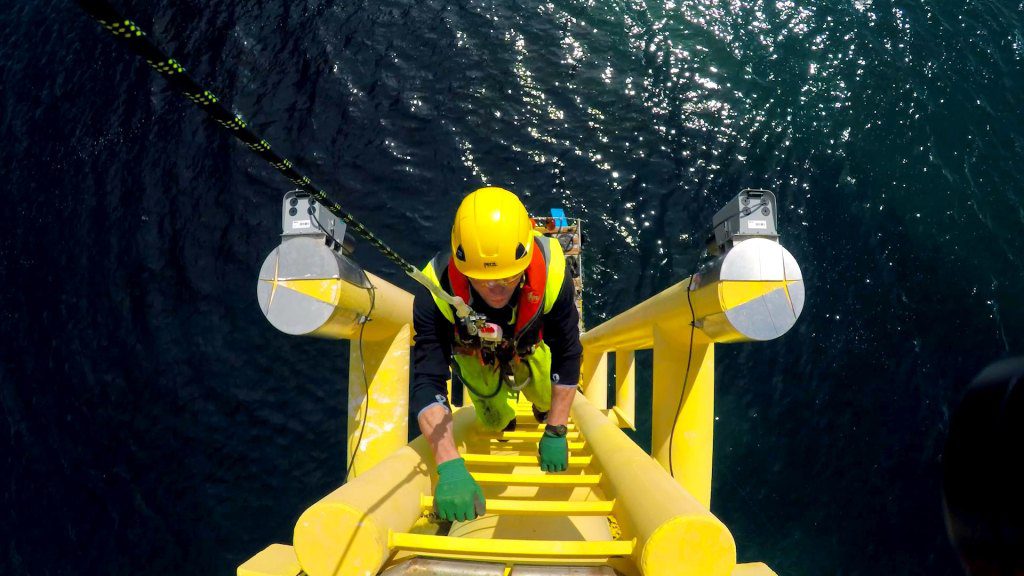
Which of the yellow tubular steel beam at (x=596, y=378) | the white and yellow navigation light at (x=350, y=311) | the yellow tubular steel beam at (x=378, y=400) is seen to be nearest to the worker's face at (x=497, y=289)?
the white and yellow navigation light at (x=350, y=311)

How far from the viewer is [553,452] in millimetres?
4449

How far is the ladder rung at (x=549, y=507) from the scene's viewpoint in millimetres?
3332

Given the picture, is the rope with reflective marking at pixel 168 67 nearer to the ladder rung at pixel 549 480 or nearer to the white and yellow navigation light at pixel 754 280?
the ladder rung at pixel 549 480

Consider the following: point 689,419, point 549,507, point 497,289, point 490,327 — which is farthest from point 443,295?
point 689,419

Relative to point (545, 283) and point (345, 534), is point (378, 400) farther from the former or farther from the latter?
point (345, 534)

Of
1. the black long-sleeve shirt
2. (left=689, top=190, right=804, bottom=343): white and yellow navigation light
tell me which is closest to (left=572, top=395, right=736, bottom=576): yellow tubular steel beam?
(left=689, top=190, right=804, bottom=343): white and yellow navigation light

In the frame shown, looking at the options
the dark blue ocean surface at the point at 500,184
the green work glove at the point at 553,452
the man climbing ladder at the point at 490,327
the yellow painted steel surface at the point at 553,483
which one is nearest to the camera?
the yellow painted steel surface at the point at 553,483

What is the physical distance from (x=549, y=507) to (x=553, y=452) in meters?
1.04

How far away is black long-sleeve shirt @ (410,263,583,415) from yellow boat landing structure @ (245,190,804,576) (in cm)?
43

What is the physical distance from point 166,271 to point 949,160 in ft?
47.5

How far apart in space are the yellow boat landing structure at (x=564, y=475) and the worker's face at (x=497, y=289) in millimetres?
1082

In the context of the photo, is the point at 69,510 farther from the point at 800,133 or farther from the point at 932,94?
the point at 932,94

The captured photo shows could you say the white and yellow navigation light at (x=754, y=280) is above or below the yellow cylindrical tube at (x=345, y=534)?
above

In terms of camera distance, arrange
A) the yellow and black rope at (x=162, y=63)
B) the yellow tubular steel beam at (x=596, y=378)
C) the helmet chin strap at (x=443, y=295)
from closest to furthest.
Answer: the yellow and black rope at (x=162, y=63)
the helmet chin strap at (x=443, y=295)
the yellow tubular steel beam at (x=596, y=378)
